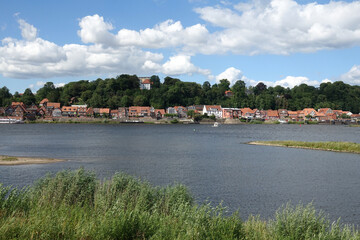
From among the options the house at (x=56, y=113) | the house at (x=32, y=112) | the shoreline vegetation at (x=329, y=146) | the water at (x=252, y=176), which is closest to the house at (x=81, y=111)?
the house at (x=56, y=113)

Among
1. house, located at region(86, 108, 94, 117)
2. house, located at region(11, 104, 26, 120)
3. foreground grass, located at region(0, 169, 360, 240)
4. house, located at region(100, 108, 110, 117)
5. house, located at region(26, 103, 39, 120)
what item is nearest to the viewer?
foreground grass, located at region(0, 169, 360, 240)

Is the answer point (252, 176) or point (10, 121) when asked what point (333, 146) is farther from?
point (10, 121)

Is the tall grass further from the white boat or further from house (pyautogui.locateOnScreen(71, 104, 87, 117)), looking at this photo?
the white boat

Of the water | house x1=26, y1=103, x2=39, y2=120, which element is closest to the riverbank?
the water

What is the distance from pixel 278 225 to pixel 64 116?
197246 millimetres

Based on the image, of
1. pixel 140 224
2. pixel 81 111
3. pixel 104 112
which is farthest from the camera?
pixel 104 112

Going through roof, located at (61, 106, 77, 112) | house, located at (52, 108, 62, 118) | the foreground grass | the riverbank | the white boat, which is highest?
roof, located at (61, 106, 77, 112)

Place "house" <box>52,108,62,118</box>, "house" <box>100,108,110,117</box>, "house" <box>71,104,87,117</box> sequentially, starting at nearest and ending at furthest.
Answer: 1. "house" <box>71,104,87,117</box>
2. "house" <box>100,108,110,117</box>
3. "house" <box>52,108,62,118</box>

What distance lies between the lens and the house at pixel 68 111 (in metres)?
196

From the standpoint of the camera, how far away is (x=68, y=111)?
197750mm

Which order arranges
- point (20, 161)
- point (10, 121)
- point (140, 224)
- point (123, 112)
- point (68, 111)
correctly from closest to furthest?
point (140, 224) < point (20, 161) < point (10, 121) < point (68, 111) < point (123, 112)

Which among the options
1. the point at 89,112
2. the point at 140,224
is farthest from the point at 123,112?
the point at 140,224

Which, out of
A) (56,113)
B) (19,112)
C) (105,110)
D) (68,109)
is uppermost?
(68,109)

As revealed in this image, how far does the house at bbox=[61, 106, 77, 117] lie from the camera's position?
19600 cm
